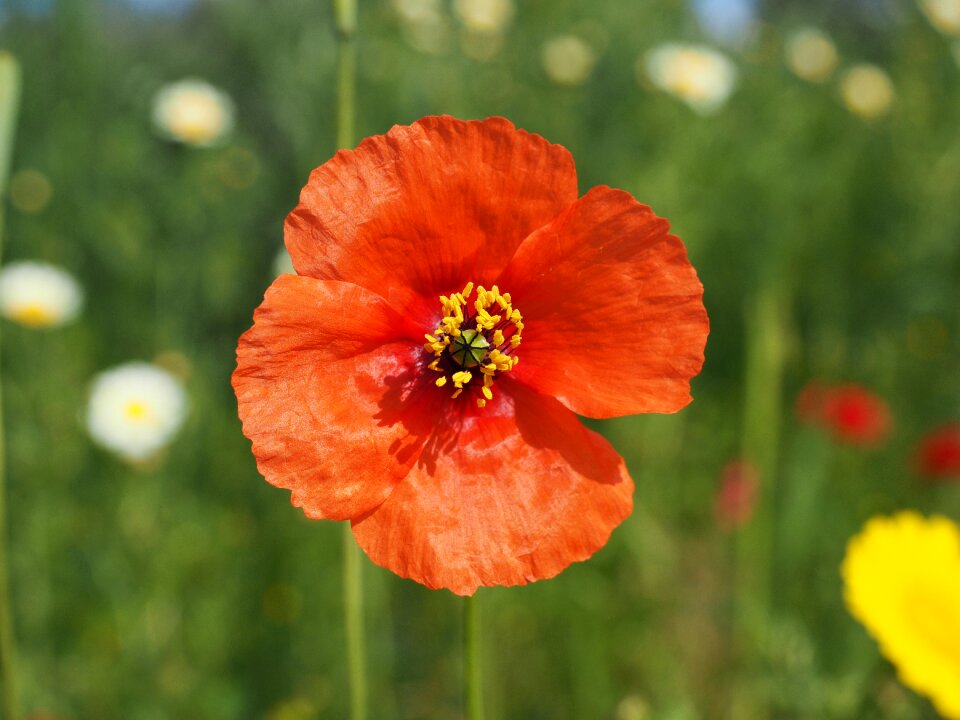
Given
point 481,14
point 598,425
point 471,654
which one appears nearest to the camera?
point 471,654

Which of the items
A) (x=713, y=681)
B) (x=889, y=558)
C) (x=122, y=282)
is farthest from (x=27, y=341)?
(x=889, y=558)

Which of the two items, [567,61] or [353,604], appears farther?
[567,61]

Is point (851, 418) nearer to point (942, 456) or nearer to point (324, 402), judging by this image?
point (942, 456)

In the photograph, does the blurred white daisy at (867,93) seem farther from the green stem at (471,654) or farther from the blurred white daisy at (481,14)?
the green stem at (471,654)

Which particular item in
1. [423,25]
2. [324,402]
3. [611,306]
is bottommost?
[423,25]

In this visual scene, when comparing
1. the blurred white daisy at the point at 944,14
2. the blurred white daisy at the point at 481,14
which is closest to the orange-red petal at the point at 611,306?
the blurred white daisy at the point at 481,14

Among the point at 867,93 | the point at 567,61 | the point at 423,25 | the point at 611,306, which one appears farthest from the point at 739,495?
the point at 867,93
